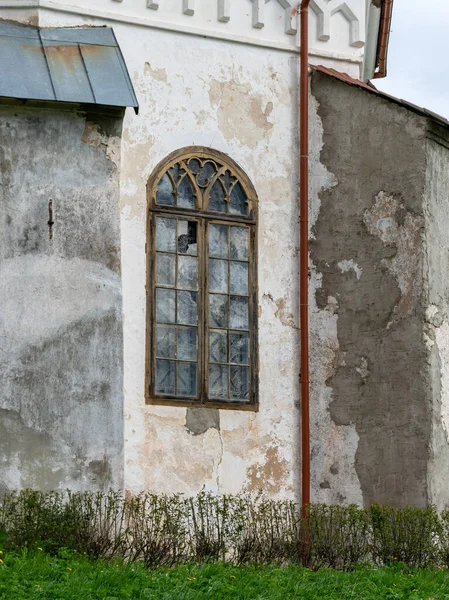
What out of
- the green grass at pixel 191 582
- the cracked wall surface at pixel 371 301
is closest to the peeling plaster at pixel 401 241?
the cracked wall surface at pixel 371 301

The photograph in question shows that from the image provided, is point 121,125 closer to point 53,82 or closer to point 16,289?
point 53,82

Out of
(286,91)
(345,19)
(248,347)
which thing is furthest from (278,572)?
(345,19)

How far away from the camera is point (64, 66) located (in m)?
13.8

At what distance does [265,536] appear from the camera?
1334 cm

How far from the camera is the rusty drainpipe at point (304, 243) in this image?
1487cm

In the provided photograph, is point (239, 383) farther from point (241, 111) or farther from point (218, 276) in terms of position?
point (241, 111)

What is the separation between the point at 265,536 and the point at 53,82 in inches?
187

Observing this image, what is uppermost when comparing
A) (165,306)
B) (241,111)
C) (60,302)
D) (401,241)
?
(241,111)

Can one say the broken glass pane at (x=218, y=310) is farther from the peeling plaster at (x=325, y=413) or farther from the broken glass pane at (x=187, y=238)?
the peeling plaster at (x=325, y=413)

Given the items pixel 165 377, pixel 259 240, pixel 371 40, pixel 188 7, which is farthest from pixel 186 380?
pixel 371 40

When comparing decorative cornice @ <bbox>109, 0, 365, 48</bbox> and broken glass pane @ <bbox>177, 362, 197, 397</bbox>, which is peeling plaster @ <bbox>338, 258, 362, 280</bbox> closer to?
broken glass pane @ <bbox>177, 362, 197, 397</bbox>

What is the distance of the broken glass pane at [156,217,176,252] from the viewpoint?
1465 cm

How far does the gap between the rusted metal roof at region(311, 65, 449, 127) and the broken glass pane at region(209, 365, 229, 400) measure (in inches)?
131

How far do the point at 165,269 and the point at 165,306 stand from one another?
0.39 meters
